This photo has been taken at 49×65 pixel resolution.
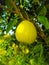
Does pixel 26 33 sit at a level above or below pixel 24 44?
above

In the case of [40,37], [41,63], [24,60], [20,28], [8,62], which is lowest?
[8,62]

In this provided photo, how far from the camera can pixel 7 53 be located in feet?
4.95

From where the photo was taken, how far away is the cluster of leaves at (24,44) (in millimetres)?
834

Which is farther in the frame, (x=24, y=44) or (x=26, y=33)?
(x=24, y=44)

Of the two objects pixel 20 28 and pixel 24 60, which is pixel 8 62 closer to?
pixel 24 60

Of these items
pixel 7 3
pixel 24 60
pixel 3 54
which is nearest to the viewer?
pixel 7 3

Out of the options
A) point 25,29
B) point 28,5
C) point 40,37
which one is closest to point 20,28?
point 25,29

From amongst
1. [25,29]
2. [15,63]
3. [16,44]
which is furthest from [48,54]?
[15,63]

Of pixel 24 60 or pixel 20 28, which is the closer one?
pixel 20 28

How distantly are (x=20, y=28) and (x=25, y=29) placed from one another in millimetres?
19

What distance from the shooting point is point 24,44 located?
35.9 inches

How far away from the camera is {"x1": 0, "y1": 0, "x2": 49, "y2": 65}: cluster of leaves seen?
2.74 feet

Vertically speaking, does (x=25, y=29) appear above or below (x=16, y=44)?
above

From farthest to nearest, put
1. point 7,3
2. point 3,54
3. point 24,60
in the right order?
point 3,54
point 24,60
point 7,3
